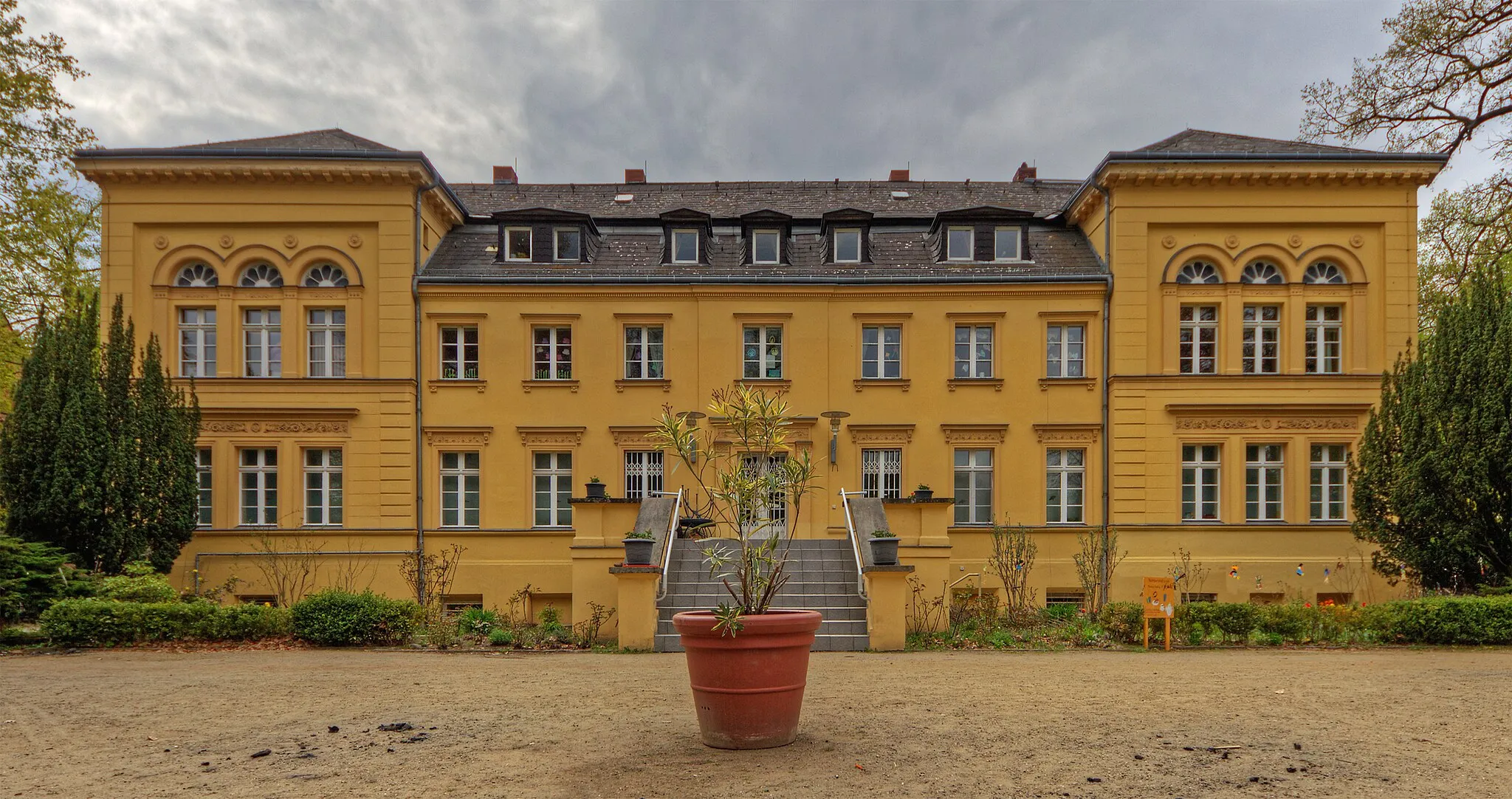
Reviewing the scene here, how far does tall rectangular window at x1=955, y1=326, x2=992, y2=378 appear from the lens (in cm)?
2052

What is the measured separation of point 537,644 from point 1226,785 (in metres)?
10.1

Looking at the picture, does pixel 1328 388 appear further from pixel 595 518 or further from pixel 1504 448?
pixel 595 518

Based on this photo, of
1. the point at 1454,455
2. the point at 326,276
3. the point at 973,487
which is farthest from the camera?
the point at 973,487

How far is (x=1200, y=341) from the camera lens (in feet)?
65.9

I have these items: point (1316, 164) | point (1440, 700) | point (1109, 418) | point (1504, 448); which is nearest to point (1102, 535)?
point (1109, 418)

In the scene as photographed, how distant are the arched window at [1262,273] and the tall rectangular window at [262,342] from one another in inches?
792

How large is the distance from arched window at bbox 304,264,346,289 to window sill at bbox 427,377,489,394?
278 centimetres

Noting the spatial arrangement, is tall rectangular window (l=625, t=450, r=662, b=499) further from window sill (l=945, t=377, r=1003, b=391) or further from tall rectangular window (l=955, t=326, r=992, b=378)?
tall rectangular window (l=955, t=326, r=992, b=378)

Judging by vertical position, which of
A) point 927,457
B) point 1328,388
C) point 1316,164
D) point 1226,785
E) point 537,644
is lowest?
point 537,644

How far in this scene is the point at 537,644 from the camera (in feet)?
47.2

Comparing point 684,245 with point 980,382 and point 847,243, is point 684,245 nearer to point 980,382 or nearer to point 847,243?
point 847,243

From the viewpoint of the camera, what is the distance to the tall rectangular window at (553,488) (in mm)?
20219

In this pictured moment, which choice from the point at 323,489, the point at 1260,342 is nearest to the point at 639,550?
the point at 323,489

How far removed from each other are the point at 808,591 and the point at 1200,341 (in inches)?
417
